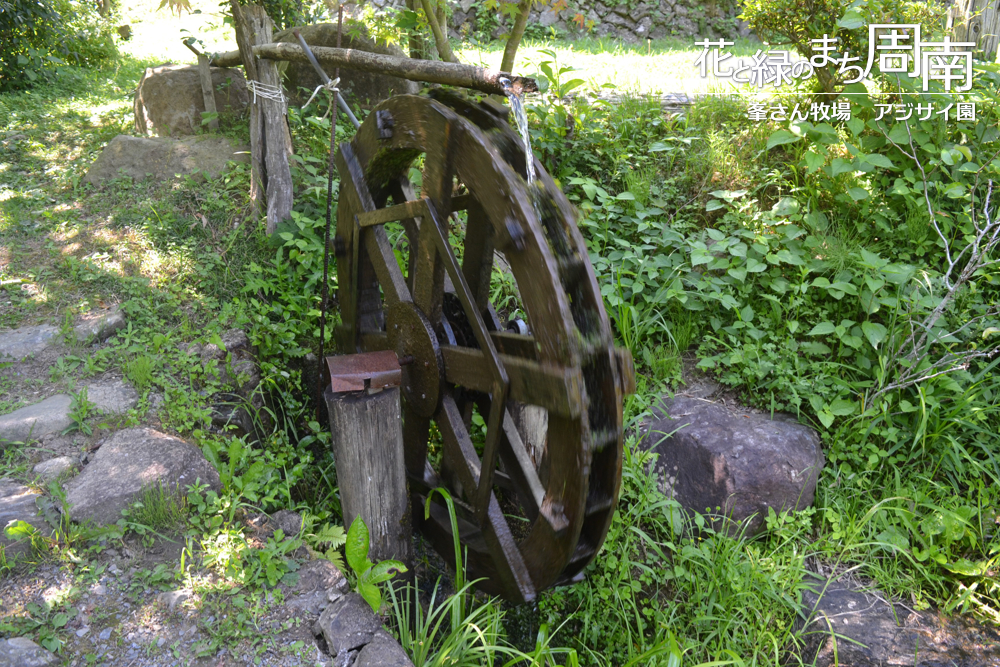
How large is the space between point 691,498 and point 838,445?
2.90 feet

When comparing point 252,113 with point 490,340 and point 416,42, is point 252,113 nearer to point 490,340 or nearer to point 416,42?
point 416,42

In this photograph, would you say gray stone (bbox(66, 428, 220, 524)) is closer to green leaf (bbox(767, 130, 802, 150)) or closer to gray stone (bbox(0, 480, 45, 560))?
gray stone (bbox(0, 480, 45, 560))

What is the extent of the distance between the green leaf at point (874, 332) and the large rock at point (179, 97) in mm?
4855

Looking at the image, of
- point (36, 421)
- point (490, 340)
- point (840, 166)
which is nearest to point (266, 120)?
point (36, 421)

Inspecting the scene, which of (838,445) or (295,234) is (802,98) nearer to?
(838,445)

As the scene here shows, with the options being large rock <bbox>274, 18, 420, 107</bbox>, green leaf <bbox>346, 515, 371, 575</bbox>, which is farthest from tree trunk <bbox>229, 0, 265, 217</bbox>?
green leaf <bbox>346, 515, 371, 575</bbox>

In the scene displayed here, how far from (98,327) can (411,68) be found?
7.56 ft

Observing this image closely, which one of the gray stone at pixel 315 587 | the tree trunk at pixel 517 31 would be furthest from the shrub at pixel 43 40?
the gray stone at pixel 315 587

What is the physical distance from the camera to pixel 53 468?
9.05ft

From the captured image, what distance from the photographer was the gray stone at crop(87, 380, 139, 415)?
10.3 ft

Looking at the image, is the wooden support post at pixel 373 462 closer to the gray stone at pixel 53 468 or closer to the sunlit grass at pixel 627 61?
the gray stone at pixel 53 468

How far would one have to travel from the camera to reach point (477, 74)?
8.19 ft

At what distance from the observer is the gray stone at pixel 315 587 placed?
241 cm

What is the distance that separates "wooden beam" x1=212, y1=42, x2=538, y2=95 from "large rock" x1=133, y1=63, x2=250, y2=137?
1.42 metres
